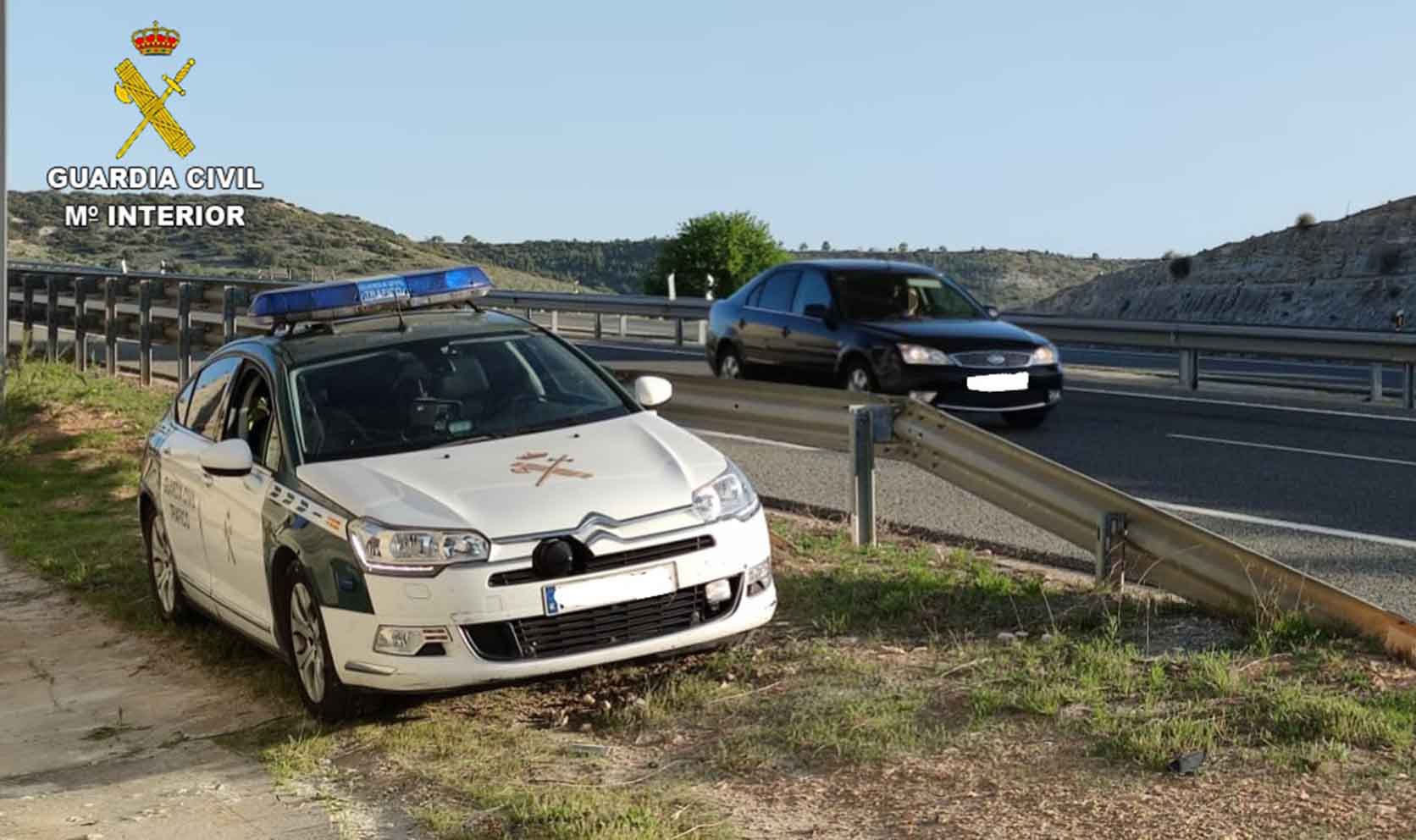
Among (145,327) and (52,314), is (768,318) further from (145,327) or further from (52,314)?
(52,314)

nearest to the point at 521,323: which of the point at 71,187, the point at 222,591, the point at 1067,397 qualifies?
the point at 222,591

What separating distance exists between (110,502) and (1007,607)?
767 cm

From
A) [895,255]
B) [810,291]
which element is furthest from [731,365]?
[895,255]

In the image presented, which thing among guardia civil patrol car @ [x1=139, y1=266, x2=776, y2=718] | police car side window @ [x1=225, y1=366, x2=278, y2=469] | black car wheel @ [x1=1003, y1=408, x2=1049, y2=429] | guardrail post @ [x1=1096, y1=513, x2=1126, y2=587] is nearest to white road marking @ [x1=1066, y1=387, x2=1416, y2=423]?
black car wheel @ [x1=1003, y1=408, x2=1049, y2=429]

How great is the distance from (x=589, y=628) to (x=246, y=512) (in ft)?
6.02

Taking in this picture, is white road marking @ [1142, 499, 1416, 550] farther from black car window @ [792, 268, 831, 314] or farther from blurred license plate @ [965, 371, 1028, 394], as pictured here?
black car window @ [792, 268, 831, 314]

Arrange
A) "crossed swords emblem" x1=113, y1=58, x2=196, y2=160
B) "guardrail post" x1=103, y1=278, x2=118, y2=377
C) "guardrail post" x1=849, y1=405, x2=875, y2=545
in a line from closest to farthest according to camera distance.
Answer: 1. "guardrail post" x1=849, y1=405, x2=875, y2=545
2. "guardrail post" x1=103, y1=278, x2=118, y2=377
3. "crossed swords emblem" x1=113, y1=58, x2=196, y2=160

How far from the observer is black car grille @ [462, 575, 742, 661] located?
6.61 meters

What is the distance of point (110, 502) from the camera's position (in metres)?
13.3

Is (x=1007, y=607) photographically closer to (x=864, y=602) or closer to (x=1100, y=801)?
(x=864, y=602)

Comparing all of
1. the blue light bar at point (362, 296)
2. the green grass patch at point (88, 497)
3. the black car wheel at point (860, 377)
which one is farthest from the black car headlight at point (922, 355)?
the blue light bar at point (362, 296)

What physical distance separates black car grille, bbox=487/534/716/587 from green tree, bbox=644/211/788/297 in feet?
248

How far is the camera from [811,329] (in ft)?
55.4

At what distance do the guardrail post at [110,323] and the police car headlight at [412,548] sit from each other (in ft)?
53.2
